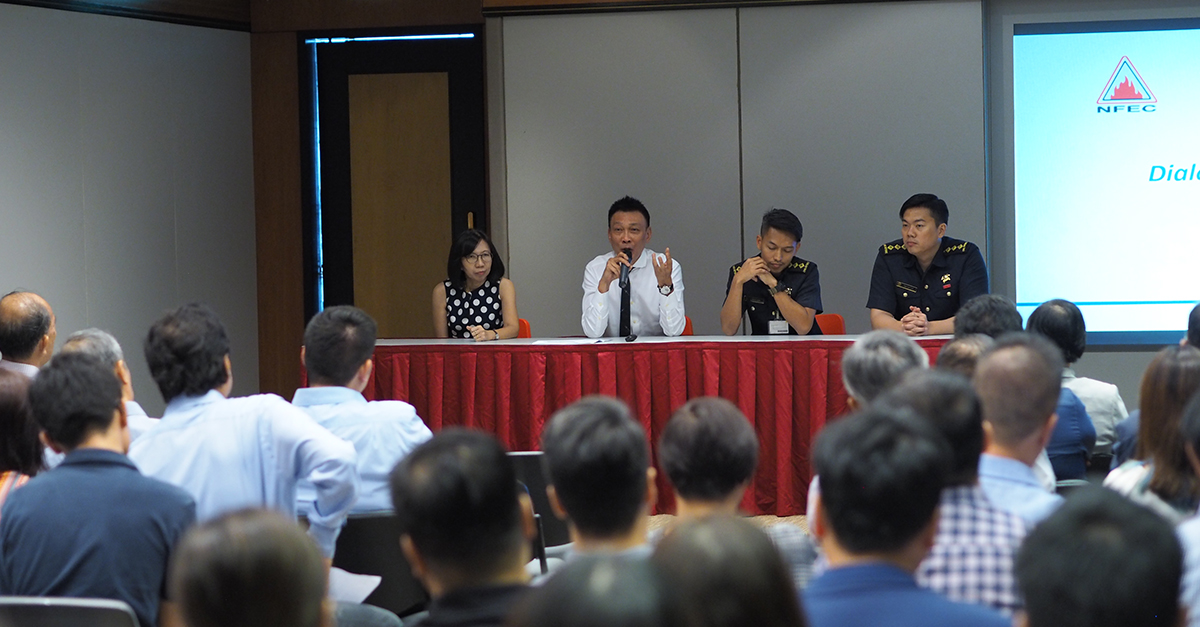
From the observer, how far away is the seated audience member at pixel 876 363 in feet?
7.87

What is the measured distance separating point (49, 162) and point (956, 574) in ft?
18.4

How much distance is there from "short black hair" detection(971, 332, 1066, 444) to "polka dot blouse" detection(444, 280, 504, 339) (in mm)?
3490

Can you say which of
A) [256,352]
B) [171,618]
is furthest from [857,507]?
[256,352]

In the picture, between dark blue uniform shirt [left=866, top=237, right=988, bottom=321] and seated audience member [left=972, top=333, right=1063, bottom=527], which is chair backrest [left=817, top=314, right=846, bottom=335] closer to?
dark blue uniform shirt [left=866, top=237, right=988, bottom=321]

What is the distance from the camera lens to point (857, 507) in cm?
134

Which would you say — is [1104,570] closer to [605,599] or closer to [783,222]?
[605,599]

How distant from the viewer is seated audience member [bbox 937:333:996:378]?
2.58 metres

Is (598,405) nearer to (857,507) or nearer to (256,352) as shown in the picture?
(857,507)

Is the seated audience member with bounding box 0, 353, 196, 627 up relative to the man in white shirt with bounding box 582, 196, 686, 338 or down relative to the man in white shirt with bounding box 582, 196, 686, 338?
down

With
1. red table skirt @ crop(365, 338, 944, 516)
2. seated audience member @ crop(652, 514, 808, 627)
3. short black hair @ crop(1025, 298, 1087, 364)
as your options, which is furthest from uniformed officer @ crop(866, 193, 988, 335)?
seated audience member @ crop(652, 514, 808, 627)

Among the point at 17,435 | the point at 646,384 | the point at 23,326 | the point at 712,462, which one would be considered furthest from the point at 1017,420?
the point at 23,326

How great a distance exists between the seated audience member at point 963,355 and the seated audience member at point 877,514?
1273 mm

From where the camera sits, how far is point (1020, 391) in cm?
199

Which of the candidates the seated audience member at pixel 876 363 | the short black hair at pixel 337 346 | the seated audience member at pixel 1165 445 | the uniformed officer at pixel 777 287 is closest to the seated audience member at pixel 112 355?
the short black hair at pixel 337 346
